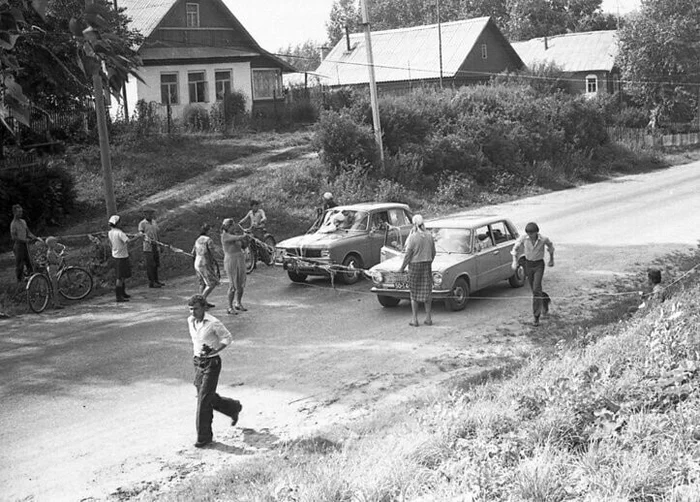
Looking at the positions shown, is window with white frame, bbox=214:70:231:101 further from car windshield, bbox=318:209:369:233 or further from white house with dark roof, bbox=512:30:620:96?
white house with dark roof, bbox=512:30:620:96

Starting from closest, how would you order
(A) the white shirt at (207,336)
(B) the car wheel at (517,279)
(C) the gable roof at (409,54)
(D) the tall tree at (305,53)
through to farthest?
(A) the white shirt at (207,336) → (B) the car wheel at (517,279) → (C) the gable roof at (409,54) → (D) the tall tree at (305,53)

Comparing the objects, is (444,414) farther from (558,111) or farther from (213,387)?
(558,111)

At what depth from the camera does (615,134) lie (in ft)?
158

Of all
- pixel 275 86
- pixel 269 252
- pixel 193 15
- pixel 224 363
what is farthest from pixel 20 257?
pixel 275 86

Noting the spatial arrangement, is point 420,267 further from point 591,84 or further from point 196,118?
point 591,84

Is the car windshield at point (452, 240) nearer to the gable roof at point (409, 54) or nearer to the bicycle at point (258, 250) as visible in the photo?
the bicycle at point (258, 250)

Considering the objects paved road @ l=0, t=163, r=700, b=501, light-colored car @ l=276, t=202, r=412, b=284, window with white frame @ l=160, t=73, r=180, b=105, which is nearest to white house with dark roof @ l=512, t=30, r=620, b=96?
window with white frame @ l=160, t=73, r=180, b=105

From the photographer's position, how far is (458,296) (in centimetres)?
1538

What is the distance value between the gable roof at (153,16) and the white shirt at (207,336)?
112 ft

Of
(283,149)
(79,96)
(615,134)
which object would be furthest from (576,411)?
(615,134)

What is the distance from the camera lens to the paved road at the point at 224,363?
9.26 metres

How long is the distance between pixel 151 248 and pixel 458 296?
290 inches

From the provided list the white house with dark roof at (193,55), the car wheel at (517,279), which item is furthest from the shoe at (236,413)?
the white house with dark roof at (193,55)

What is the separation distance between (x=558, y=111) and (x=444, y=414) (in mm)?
36224
